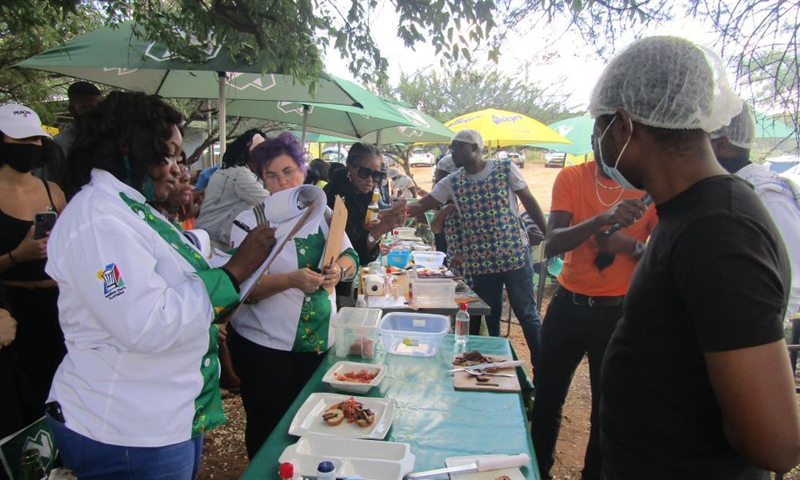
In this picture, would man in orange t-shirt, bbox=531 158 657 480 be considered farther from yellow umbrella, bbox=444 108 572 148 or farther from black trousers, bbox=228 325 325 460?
yellow umbrella, bbox=444 108 572 148

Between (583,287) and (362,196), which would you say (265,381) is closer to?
(362,196)

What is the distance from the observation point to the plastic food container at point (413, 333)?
7.76 feet

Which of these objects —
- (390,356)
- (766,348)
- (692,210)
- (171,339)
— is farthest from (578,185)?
(171,339)

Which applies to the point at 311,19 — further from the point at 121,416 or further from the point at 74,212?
the point at 121,416

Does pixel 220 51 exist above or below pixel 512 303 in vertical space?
above

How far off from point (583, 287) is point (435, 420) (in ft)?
4.18

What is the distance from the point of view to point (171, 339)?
125 cm

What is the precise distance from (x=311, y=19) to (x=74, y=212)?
2307 millimetres

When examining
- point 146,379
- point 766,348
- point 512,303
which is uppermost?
point 766,348

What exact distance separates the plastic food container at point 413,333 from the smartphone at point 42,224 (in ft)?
5.39

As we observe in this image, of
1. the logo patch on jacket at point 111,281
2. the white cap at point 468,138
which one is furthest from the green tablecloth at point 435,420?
the white cap at point 468,138

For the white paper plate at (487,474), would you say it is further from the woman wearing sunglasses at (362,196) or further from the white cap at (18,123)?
the white cap at (18,123)

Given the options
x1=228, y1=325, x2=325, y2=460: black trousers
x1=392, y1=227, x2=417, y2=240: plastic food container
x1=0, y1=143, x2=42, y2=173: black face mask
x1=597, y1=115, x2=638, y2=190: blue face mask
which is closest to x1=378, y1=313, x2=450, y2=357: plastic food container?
x1=228, y1=325, x2=325, y2=460: black trousers

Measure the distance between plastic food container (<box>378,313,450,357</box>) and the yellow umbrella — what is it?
4.80m
